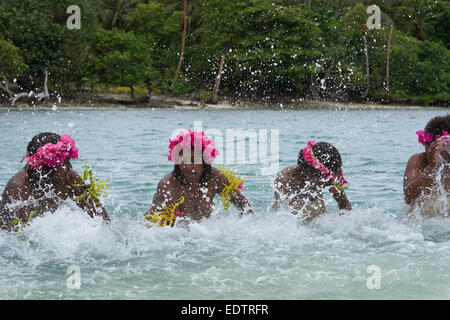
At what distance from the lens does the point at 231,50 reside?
4328 centimetres

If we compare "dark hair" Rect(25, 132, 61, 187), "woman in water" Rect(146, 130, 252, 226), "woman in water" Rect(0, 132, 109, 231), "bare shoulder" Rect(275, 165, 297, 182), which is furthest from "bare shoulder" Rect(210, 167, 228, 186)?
"dark hair" Rect(25, 132, 61, 187)

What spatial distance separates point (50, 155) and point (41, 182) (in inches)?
14.0

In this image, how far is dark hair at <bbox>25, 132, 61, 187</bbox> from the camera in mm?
5113

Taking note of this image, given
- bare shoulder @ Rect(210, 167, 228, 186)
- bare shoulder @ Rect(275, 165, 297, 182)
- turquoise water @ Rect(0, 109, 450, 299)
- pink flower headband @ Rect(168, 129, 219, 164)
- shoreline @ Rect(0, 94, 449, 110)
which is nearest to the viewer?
turquoise water @ Rect(0, 109, 450, 299)

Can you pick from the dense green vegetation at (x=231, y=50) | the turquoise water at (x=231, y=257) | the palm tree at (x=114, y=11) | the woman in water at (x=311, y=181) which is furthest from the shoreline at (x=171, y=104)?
the woman in water at (x=311, y=181)

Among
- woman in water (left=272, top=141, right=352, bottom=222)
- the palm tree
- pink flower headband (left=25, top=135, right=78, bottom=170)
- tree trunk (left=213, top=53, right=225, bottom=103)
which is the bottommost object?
woman in water (left=272, top=141, right=352, bottom=222)

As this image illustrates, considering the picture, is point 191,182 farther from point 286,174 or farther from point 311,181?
point 311,181

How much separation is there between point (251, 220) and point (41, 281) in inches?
87.4

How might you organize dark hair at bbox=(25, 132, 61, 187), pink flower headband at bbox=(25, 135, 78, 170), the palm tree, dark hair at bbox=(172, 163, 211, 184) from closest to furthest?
pink flower headband at bbox=(25, 135, 78, 170)
dark hair at bbox=(25, 132, 61, 187)
dark hair at bbox=(172, 163, 211, 184)
the palm tree

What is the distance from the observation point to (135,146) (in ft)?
51.2

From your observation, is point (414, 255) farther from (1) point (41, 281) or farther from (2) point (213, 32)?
(2) point (213, 32)

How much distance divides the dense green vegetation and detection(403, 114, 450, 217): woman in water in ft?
101

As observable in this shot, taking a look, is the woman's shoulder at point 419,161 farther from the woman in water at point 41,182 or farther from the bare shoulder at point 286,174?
the woman in water at point 41,182

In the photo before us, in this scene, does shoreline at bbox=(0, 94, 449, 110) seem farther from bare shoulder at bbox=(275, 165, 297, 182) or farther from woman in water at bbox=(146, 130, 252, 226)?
woman in water at bbox=(146, 130, 252, 226)
